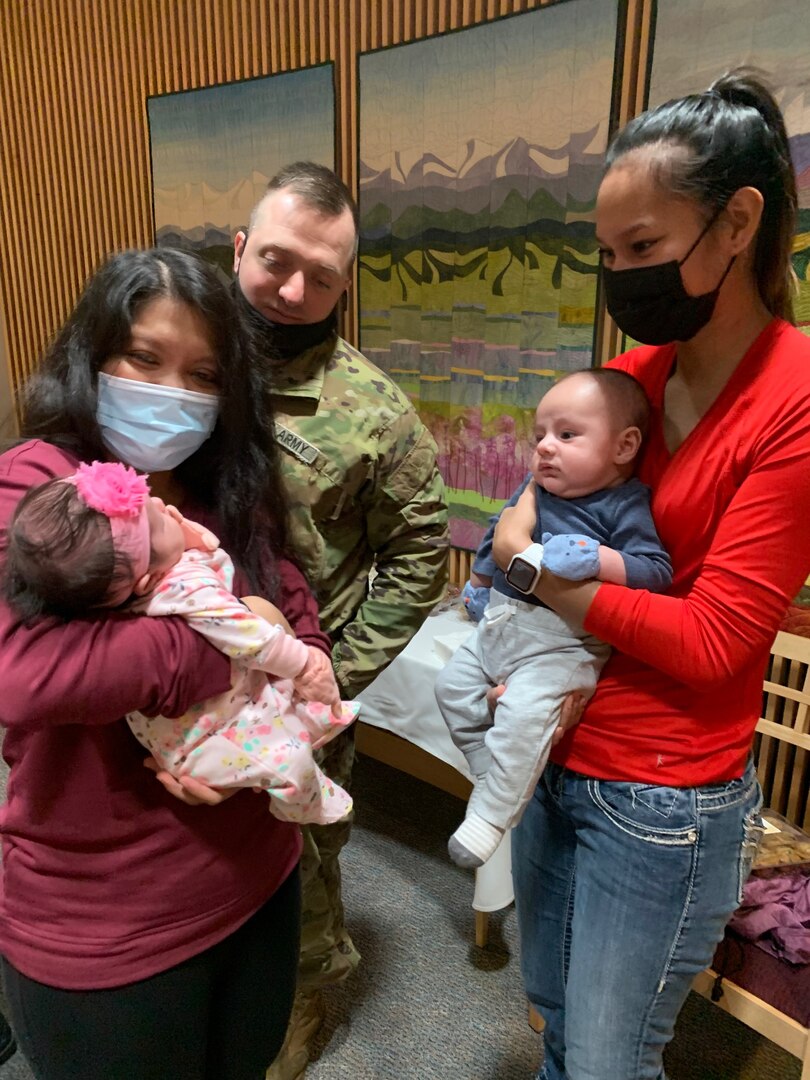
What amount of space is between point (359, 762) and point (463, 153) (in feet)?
8.09

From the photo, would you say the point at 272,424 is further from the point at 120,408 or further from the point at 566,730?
the point at 566,730

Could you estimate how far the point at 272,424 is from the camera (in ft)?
4.22

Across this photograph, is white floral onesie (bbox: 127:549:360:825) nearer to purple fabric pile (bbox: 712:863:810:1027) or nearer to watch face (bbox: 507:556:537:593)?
watch face (bbox: 507:556:537:593)

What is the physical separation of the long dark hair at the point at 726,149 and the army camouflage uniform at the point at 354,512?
2.18 feet

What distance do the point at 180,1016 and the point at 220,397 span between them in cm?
84

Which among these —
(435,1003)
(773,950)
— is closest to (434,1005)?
(435,1003)

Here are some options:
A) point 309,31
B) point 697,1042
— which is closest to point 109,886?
point 697,1042

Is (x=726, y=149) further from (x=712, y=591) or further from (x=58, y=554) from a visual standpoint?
(x=58, y=554)

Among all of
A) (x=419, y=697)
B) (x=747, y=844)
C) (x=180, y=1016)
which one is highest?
(x=747, y=844)

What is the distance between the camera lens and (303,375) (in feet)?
4.93

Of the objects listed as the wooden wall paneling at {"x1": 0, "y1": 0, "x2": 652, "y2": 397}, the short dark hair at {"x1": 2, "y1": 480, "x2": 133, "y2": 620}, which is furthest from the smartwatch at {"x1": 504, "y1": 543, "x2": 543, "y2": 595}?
the wooden wall paneling at {"x1": 0, "y1": 0, "x2": 652, "y2": 397}

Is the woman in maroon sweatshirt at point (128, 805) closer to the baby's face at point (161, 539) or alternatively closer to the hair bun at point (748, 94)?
the baby's face at point (161, 539)

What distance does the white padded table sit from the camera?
7.94ft

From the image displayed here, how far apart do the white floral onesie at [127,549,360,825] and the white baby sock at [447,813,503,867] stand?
1.01ft
